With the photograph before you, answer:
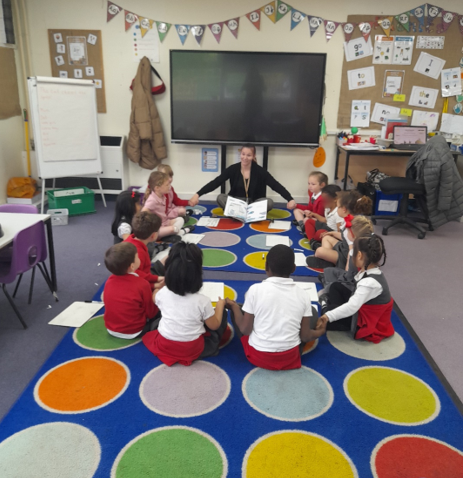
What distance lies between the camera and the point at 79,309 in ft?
8.20

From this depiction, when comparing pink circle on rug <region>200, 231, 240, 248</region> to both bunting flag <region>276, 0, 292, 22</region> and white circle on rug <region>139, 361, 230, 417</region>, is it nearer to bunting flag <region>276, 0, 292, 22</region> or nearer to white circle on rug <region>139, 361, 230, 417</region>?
white circle on rug <region>139, 361, 230, 417</region>

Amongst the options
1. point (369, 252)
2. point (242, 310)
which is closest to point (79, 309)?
point (242, 310)

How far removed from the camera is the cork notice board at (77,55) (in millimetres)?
4648

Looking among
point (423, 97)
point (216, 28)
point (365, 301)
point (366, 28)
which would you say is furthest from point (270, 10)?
point (365, 301)

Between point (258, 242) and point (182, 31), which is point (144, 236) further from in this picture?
point (182, 31)

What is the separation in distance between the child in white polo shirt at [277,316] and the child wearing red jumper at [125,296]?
476 millimetres

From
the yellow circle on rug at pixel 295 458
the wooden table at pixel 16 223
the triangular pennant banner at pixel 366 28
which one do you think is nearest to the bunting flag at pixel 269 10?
the triangular pennant banner at pixel 366 28

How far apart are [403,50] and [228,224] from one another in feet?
8.72

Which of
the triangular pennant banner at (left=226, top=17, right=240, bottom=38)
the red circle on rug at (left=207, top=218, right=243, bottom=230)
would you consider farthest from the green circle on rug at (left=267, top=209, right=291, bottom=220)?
the triangular pennant banner at (left=226, top=17, right=240, bottom=38)

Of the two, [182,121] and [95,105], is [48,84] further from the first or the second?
[182,121]

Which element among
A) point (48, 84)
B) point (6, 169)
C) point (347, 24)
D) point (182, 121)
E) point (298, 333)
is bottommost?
point (298, 333)

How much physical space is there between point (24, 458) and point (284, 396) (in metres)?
1.01

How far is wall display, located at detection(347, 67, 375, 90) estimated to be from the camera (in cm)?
462

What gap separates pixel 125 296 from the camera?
2086mm
